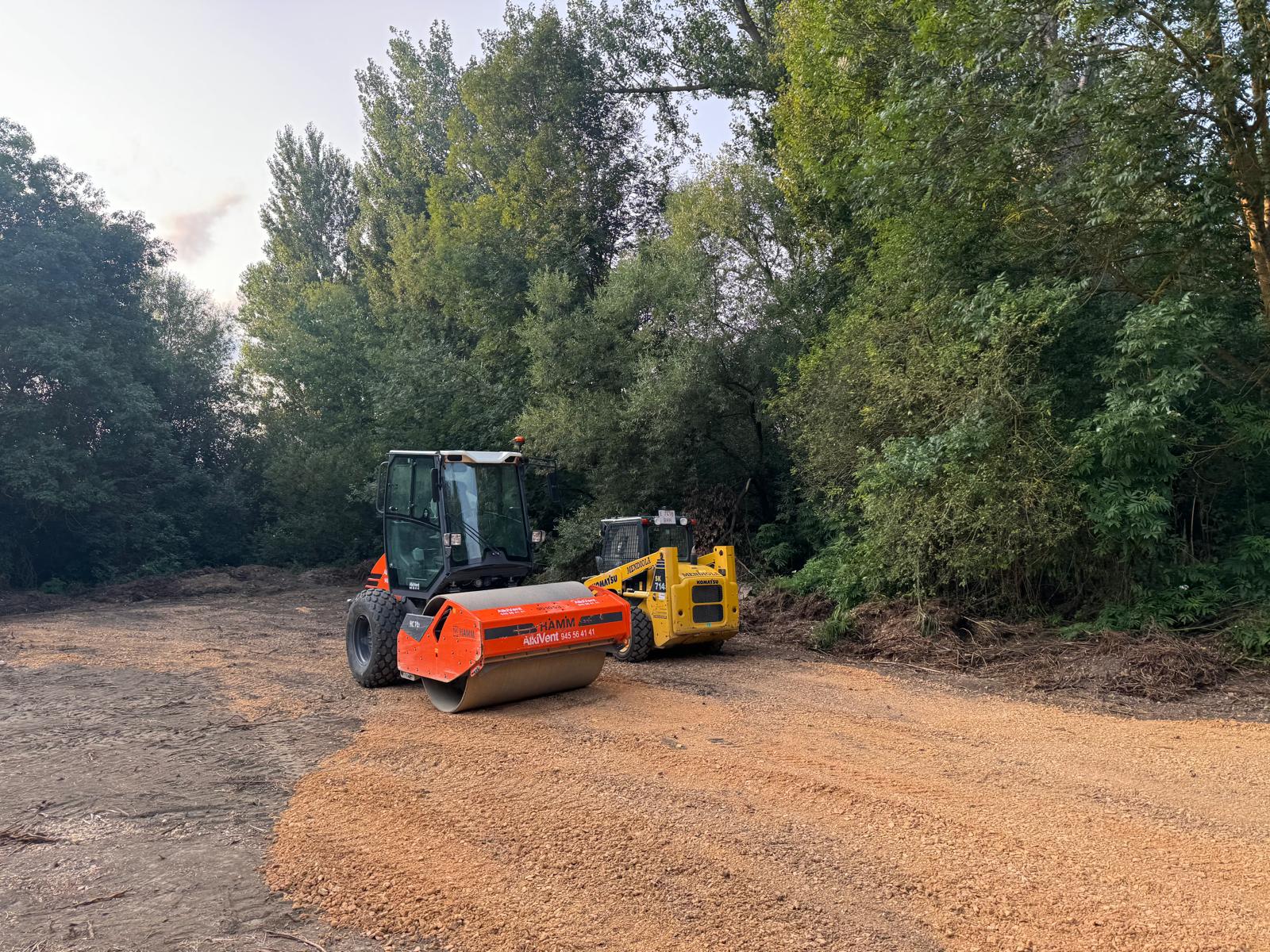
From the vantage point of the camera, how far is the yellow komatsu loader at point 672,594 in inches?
387

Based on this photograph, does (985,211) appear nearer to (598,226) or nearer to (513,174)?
(598,226)

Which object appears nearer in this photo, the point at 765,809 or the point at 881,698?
the point at 765,809

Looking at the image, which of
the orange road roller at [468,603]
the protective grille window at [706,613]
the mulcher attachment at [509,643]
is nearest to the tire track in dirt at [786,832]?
the mulcher attachment at [509,643]

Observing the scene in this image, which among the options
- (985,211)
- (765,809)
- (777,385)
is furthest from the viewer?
(777,385)

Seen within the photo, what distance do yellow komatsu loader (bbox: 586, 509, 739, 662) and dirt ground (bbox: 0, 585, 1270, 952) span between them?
1695mm

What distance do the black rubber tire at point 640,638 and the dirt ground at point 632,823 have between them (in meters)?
1.66

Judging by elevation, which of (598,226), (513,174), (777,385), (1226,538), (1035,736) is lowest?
(1035,736)

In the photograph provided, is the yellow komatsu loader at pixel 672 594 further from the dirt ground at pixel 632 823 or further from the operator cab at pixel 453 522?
the dirt ground at pixel 632 823

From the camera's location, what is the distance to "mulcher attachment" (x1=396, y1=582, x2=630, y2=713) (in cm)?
680

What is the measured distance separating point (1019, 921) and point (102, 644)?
41.4 ft

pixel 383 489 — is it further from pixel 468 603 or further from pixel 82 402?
pixel 82 402

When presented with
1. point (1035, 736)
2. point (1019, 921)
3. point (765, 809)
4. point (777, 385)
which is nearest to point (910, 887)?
point (1019, 921)

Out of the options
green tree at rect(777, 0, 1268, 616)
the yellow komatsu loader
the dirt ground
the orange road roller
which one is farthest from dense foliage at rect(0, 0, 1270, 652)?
the dirt ground

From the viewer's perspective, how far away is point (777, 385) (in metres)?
16.5
